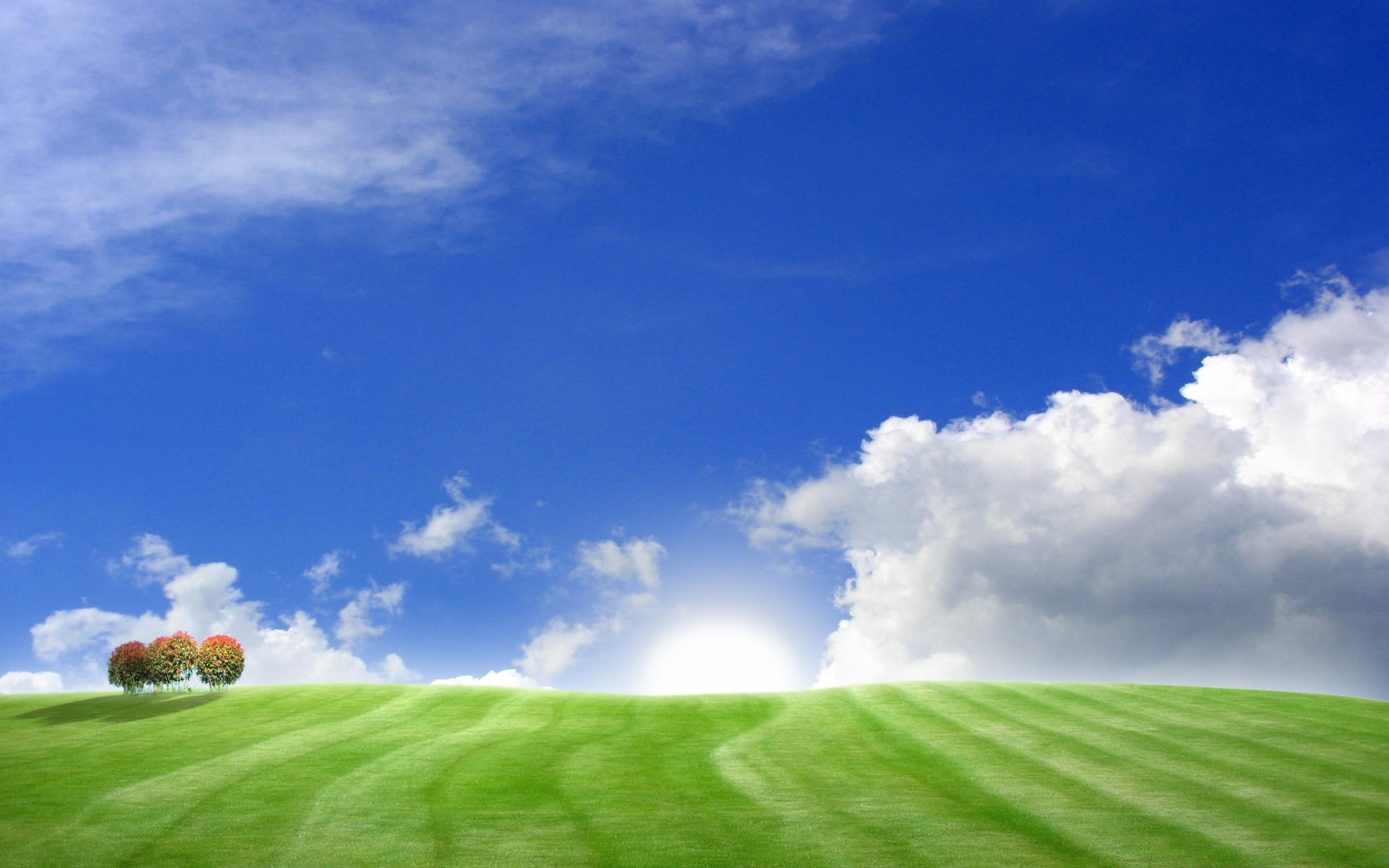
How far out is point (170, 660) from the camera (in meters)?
40.8

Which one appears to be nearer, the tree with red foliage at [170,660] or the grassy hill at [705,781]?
the grassy hill at [705,781]

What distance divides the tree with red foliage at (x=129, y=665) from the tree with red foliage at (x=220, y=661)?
2.23 metres

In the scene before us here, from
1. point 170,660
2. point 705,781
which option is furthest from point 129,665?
point 705,781

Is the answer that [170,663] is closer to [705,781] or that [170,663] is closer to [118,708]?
[118,708]

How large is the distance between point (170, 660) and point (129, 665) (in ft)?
6.18

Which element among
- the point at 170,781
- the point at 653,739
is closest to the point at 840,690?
the point at 653,739

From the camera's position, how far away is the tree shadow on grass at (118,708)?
3662cm

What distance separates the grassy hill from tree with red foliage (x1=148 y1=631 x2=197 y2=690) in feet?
5.41

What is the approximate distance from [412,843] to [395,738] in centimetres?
1122

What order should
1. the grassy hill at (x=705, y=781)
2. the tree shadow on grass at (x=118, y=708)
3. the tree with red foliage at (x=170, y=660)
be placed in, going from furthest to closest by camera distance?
the tree with red foliage at (x=170, y=660)
the tree shadow on grass at (x=118, y=708)
the grassy hill at (x=705, y=781)

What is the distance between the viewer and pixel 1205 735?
103 ft

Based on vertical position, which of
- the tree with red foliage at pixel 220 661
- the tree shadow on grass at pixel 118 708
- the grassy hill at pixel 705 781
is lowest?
the grassy hill at pixel 705 781

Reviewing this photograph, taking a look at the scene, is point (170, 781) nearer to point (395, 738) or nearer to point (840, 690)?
point (395, 738)

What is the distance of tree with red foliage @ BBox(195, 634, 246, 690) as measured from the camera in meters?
41.2
